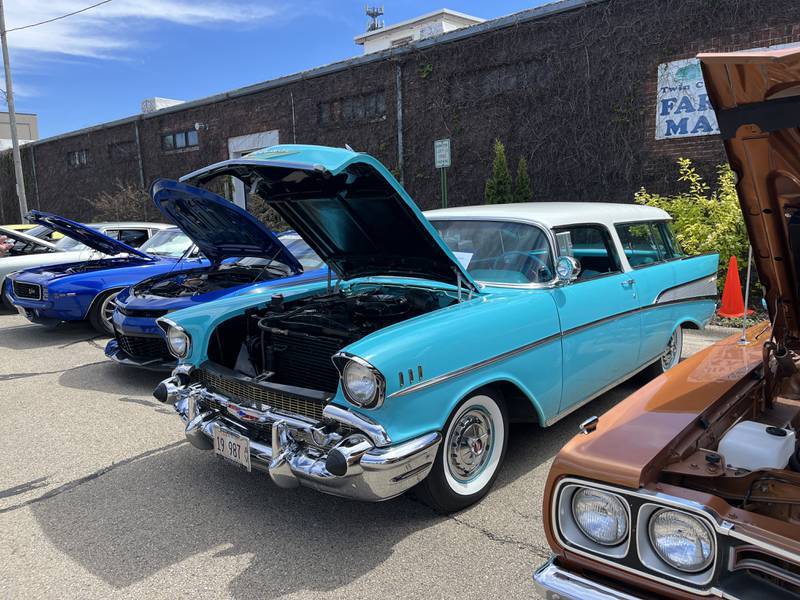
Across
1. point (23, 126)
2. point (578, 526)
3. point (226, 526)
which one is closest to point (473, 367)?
point (578, 526)

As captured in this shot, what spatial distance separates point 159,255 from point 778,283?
7936 millimetres

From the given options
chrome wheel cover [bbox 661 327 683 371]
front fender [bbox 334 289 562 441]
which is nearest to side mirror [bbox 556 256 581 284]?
front fender [bbox 334 289 562 441]

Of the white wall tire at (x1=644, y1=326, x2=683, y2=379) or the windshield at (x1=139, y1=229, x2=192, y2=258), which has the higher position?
the windshield at (x1=139, y1=229, x2=192, y2=258)

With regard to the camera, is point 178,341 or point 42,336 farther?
point 42,336

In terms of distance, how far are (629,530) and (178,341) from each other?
289cm

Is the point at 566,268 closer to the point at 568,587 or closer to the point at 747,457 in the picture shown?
the point at 747,457

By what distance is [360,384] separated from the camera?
2609 mm

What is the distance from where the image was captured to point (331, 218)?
383 cm

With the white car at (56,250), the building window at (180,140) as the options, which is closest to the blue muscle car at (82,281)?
the white car at (56,250)

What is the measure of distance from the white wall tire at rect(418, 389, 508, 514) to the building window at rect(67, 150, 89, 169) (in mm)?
25739

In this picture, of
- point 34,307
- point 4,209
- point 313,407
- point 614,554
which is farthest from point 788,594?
point 4,209

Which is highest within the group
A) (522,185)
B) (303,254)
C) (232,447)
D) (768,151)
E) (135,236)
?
(522,185)

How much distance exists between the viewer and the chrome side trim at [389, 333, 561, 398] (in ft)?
8.71

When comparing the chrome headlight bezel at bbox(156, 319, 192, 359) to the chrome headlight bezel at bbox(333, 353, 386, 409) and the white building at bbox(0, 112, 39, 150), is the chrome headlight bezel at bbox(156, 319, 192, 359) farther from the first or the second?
the white building at bbox(0, 112, 39, 150)
